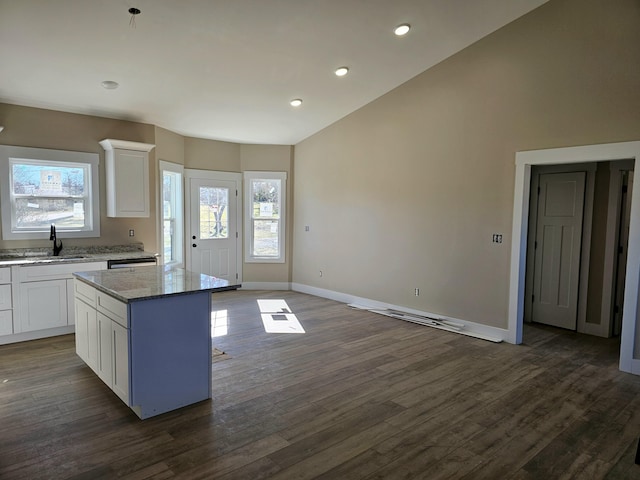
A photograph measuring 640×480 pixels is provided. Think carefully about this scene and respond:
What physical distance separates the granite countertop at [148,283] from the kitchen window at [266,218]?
11.9 ft

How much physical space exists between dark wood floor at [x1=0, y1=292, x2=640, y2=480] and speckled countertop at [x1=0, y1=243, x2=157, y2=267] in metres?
0.91

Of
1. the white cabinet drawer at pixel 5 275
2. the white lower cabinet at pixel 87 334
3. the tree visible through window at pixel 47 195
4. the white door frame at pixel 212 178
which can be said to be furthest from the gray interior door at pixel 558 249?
the white cabinet drawer at pixel 5 275

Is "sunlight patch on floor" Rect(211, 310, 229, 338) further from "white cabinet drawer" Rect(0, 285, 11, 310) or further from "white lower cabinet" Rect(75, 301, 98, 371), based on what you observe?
"white cabinet drawer" Rect(0, 285, 11, 310)

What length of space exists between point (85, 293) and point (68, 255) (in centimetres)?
190

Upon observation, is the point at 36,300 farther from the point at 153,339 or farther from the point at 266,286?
the point at 266,286

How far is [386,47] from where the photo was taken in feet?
14.5

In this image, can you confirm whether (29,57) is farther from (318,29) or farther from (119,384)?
(119,384)

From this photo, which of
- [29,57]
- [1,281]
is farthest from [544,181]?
[1,281]

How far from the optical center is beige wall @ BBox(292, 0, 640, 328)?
387 centimetres

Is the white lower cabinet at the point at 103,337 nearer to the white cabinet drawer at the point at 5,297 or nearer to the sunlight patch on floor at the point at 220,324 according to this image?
the white cabinet drawer at the point at 5,297

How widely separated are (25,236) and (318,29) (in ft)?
13.6

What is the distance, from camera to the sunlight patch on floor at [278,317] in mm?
4938

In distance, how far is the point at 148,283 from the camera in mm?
3166

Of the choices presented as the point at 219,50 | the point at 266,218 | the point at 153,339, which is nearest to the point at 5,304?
the point at 153,339
